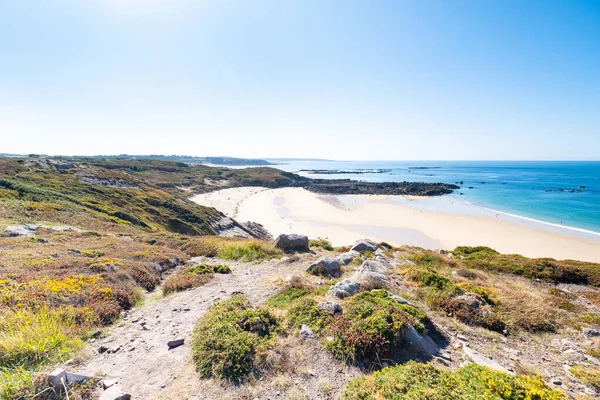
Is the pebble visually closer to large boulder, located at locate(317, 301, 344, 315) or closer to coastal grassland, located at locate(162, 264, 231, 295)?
large boulder, located at locate(317, 301, 344, 315)

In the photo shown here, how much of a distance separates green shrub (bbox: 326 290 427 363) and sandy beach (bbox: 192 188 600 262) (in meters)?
26.0

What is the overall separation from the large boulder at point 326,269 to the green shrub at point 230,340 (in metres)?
4.57

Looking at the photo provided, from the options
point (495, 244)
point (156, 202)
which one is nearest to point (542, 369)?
point (495, 244)

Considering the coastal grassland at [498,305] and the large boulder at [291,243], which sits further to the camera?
the large boulder at [291,243]

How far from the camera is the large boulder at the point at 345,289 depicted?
811cm

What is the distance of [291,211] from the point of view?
55344mm

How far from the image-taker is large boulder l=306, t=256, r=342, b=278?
1114cm

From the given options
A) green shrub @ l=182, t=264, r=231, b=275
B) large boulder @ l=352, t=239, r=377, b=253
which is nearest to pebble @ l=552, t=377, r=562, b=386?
large boulder @ l=352, t=239, r=377, b=253

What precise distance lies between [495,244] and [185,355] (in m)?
37.6

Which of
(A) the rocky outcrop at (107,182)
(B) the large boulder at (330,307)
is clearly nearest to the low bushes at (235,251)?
(B) the large boulder at (330,307)

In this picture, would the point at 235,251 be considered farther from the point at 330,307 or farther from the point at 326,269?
the point at 330,307

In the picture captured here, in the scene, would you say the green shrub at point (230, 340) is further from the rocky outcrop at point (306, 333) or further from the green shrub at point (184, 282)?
the green shrub at point (184, 282)

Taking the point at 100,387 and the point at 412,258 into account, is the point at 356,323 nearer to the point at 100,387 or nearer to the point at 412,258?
the point at 100,387

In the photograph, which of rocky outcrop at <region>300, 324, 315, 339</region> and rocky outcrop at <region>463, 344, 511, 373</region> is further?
rocky outcrop at <region>300, 324, 315, 339</region>
